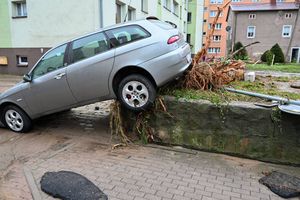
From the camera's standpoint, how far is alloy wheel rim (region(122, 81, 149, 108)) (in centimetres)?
503

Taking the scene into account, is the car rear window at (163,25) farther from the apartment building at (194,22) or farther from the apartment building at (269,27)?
the apartment building at (269,27)

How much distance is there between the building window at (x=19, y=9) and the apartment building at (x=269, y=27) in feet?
90.8

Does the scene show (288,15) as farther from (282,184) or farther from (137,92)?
(282,184)

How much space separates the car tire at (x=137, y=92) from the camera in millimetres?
5000

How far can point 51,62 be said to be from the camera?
19.1ft

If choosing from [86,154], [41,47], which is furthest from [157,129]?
[41,47]

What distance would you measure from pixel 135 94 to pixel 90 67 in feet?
3.29

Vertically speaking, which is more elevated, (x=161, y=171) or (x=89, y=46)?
(x=89, y=46)

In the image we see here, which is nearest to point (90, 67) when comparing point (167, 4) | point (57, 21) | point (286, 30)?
point (57, 21)

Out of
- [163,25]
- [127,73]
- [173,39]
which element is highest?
[163,25]

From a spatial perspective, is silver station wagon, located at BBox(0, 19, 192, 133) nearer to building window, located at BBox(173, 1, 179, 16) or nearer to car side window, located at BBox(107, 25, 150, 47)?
car side window, located at BBox(107, 25, 150, 47)

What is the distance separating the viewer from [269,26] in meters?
37.8

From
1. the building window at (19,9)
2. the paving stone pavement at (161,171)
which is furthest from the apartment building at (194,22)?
the paving stone pavement at (161,171)

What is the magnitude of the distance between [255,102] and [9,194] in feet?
13.1
